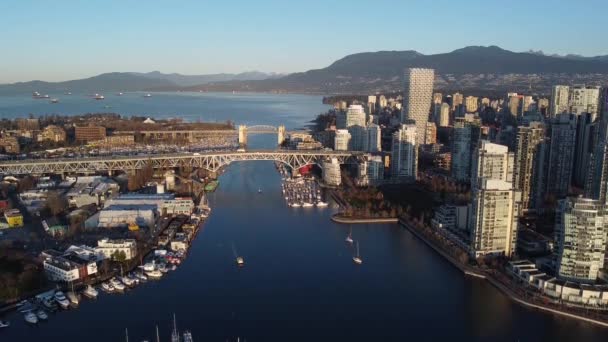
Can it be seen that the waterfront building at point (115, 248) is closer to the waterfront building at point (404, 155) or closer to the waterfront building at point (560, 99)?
the waterfront building at point (404, 155)

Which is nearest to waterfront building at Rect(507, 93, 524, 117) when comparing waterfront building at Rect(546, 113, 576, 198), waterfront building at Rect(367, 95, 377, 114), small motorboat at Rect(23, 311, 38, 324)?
waterfront building at Rect(367, 95, 377, 114)

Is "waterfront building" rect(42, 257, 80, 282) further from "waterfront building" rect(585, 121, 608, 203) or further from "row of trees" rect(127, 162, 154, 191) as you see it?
"waterfront building" rect(585, 121, 608, 203)

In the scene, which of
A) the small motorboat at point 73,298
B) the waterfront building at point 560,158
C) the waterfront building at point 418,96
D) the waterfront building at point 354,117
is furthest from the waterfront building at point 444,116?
the small motorboat at point 73,298

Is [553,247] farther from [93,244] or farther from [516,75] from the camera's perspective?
[516,75]

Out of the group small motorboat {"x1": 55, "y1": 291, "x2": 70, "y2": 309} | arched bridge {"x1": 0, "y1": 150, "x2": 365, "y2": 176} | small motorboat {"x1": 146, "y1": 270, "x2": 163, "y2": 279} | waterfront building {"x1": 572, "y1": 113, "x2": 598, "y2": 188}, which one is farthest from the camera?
arched bridge {"x1": 0, "y1": 150, "x2": 365, "y2": 176}

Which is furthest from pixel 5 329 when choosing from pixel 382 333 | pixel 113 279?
pixel 382 333

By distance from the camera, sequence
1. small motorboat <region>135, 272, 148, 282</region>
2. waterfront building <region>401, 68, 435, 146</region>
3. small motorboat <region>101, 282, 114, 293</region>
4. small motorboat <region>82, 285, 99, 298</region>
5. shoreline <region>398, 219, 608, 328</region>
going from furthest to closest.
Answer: waterfront building <region>401, 68, 435, 146</region>, small motorboat <region>135, 272, 148, 282</region>, small motorboat <region>101, 282, 114, 293</region>, small motorboat <region>82, 285, 99, 298</region>, shoreline <region>398, 219, 608, 328</region>

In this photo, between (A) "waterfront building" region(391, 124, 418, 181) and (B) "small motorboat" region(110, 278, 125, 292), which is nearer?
(B) "small motorboat" region(110, 278, 125, 292)
